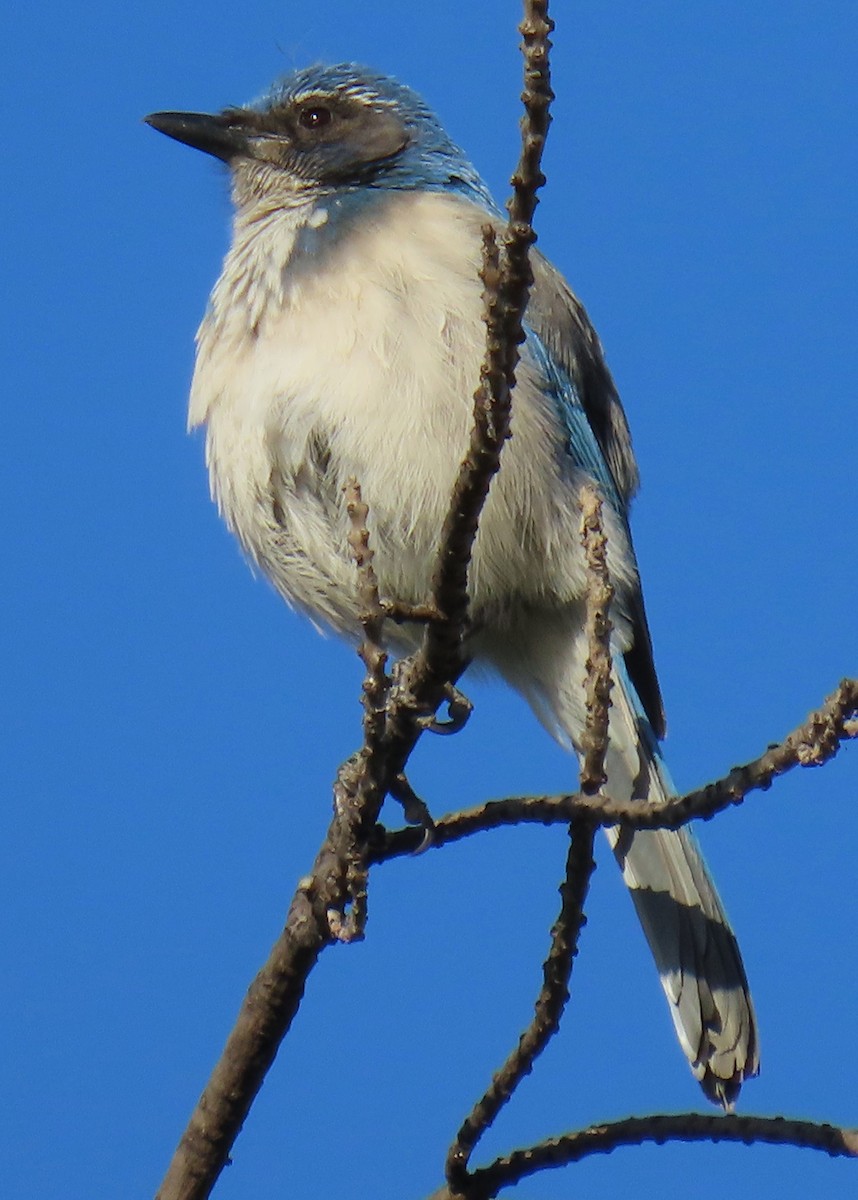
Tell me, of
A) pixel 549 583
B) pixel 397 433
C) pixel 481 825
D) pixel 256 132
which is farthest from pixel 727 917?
pixel 256 132

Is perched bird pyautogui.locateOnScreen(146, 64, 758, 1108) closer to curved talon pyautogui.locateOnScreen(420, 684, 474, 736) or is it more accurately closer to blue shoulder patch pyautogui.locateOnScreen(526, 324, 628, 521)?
blue shoulder patch pyautogui.locateOnScreen(526, 324, 628, 521)

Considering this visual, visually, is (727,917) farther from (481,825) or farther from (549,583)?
(481,825)

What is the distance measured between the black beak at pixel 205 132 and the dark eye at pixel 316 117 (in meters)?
0.23

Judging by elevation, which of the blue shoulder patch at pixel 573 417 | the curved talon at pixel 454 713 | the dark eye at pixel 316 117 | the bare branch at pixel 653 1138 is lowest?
the bare branch at pixel 653 1138

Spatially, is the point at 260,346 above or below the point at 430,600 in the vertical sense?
above

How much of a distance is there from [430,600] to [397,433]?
1.03m

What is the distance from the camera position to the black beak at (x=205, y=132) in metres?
6.03

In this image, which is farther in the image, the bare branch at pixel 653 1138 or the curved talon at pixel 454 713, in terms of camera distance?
the curved talon at pixel 454 713

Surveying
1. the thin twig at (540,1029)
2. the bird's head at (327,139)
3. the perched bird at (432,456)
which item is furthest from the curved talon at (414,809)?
the bird's head at (327,139)

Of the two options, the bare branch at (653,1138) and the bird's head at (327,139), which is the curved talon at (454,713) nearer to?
the bare branch at (653,1138)

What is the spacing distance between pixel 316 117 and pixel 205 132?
44cm

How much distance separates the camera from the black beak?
19.8ft

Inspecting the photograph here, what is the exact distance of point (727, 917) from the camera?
4.89m

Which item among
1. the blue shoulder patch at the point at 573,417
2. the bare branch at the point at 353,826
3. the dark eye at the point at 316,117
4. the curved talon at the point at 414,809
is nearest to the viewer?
the bare branch at the point at 353,826
